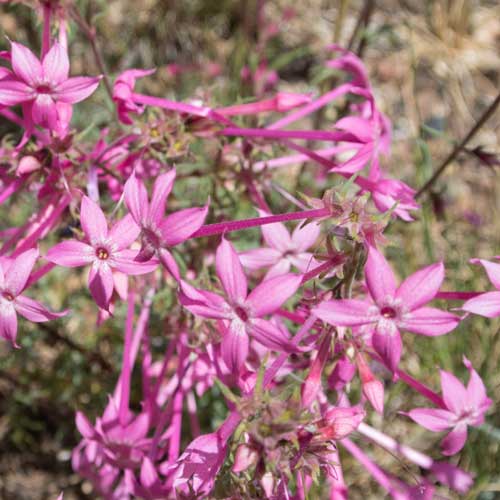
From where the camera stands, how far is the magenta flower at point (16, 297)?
3.73ft

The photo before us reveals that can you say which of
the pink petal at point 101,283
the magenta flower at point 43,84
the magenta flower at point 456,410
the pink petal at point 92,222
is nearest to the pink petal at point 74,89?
the magenta flower at point 43,84

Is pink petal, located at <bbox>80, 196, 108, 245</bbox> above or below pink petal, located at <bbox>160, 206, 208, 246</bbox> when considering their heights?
below

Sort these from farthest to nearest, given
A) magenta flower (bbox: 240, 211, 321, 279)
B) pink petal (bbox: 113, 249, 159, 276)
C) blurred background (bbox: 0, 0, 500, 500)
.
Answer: blurred background (bbox: 0, 0, 500, 500), magenta flower (bbox: 240, 211, 321, 279), pink petal (bbox: 113, 249, 159, 276)

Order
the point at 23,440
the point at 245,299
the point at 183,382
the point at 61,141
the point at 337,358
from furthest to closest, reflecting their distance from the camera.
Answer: the point at 23,440
the point at 183,382
the point at 61,141
the point at 337,358
the point at 245,299

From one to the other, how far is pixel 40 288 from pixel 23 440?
23.1 inches

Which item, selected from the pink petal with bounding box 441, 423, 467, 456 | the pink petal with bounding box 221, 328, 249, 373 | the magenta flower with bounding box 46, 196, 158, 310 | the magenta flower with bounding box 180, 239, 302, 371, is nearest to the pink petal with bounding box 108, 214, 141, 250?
the magenta flower with bounding box 46, 196, 158, 310

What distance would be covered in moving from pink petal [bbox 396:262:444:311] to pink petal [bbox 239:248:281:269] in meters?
0.44

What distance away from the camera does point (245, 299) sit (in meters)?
1.05

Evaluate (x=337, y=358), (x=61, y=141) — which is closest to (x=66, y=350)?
(x=61, y=141)

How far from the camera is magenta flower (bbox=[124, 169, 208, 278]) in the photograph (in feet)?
3.49

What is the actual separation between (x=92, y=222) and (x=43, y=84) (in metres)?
0.30

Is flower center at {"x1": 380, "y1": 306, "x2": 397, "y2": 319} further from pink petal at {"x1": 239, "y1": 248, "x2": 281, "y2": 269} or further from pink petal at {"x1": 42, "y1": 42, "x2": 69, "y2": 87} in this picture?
pink petal at {"x1": 42, "y1": 42, "x2": 69, "y2": 87}

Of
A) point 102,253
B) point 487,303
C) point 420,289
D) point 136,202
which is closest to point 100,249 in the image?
point 102,253

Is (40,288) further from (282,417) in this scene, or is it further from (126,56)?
(282,417)
